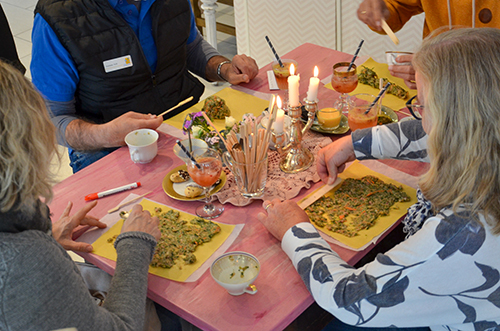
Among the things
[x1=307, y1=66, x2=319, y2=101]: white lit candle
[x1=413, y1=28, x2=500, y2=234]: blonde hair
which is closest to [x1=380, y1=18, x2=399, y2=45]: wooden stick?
[x1=307, y1=66, x2=319, y2=101]: white lit candle

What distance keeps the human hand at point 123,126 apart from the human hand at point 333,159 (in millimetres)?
658

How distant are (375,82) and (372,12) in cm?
35

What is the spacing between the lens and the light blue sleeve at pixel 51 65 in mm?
1919

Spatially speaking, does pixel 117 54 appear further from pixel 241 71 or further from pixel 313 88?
pixel 313 88

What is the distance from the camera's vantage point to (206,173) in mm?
1470

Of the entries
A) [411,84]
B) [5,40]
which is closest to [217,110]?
[411,84]

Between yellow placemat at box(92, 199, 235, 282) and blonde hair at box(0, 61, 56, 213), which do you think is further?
yellow placemat at box(92, 199, 235, 282)

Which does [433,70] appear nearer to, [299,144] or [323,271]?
[323,271]

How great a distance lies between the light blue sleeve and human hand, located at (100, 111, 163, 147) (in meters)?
0.33

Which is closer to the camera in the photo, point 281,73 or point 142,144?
point 142,144

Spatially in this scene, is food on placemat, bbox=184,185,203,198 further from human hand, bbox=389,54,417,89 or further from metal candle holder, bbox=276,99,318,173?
human hand, bbox=389,54,417,89

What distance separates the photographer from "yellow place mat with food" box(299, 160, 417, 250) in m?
1.34

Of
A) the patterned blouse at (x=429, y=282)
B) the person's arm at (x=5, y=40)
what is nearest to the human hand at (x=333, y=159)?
the patterned blouse at (x=429, y=282)

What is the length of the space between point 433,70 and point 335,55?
4.46 ft
